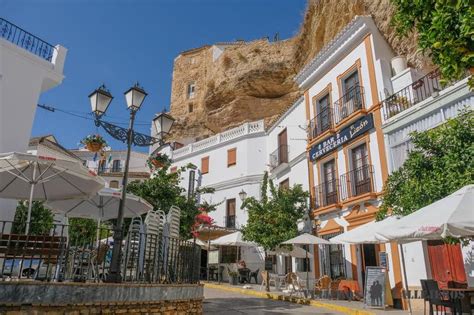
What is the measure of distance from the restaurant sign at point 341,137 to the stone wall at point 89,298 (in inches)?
387

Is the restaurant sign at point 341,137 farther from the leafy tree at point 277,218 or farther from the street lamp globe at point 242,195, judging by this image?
the street lamp globe at point 242,195

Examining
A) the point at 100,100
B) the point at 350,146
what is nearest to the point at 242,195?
the point at 350,146

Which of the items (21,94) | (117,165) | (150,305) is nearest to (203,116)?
(117,165)

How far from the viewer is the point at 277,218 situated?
16625mm

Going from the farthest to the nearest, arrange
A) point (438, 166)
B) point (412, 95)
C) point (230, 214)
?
point (230, 214) < point (412, 95) < point (438, 166)

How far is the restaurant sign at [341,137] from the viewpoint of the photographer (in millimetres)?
13966

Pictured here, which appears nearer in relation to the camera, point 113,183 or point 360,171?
point 360,171

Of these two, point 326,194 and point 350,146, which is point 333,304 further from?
point 350,146

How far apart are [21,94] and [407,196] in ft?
40.6

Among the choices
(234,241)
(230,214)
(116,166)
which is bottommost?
(234,241)

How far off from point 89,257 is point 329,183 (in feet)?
39.4

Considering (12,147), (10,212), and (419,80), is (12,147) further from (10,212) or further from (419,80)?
(419,80)

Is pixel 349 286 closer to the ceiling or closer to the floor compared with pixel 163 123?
closer to the floor

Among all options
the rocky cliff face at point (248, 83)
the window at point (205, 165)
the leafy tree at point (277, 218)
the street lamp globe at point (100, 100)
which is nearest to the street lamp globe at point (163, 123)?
the street lamp globe at point (100, 100)
